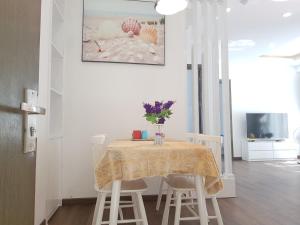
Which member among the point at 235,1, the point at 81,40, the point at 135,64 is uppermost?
the point at 235,1

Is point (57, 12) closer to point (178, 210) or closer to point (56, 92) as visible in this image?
point (56, 92)

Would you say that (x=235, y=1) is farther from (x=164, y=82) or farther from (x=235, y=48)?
(x=235, y=48)

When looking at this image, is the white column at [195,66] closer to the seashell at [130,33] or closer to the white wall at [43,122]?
the seashell at [130,33]

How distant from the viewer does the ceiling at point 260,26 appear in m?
3.91

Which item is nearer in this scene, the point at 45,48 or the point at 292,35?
the point at 45,48

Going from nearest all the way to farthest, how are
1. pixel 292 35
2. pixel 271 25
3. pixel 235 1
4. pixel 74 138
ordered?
pixel 74 138 → pixel 235 1 → pixel 271 25 → pixel 292 35

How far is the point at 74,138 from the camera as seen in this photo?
3.01 meters

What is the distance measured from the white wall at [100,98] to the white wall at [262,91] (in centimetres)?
479

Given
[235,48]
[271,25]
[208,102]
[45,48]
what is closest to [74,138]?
[45,48]

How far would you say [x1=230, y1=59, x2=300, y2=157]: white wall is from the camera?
24.5 ft

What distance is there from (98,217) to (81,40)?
7.06 feet

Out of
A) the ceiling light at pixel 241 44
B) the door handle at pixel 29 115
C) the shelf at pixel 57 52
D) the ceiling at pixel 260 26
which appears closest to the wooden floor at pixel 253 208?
the shelf at pixel 57 52

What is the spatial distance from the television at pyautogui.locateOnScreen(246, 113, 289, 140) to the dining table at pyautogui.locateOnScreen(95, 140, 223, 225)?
19.7 feet

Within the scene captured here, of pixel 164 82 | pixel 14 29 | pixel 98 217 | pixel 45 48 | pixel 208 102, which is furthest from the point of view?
pixel 208 102
